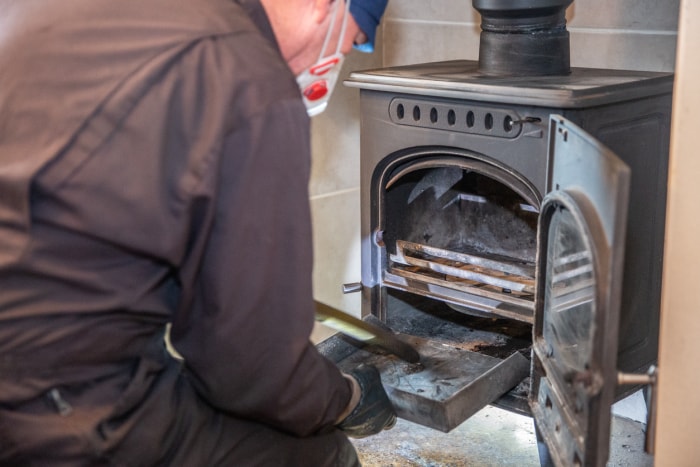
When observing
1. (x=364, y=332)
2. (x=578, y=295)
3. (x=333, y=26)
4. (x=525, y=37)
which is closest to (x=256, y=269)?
(x=333, y=26)

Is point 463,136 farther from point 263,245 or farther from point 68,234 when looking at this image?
point 68,234

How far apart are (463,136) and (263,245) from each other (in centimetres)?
71

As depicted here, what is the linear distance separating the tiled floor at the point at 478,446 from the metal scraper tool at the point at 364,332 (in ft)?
1.03

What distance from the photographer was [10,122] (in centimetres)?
102

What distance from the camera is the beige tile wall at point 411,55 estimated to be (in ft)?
5.84

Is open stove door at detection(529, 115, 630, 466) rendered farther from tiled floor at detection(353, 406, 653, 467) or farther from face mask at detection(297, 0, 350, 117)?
tiled floor at detection(353, 406, 653, 467)

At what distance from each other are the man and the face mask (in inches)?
5.1

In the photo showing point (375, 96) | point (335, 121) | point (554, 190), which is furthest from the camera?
point (335, 121)

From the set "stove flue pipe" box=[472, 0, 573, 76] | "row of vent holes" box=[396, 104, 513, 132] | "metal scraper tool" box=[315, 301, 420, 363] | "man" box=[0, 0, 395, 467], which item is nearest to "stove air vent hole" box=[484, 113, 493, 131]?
"row of vent holes" box=[396, 104, 513, 132]

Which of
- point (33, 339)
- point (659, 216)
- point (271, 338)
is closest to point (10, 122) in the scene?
point (33, 339)

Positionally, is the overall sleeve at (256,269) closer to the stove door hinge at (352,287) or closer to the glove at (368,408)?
the glove at (368,408)

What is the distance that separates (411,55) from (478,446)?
3.22 ft

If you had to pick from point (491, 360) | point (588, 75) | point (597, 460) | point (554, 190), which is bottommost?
point (491, 360)

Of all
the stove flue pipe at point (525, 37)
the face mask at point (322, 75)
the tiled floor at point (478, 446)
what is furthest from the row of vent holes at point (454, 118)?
the tiled floor at point (478, 446)
